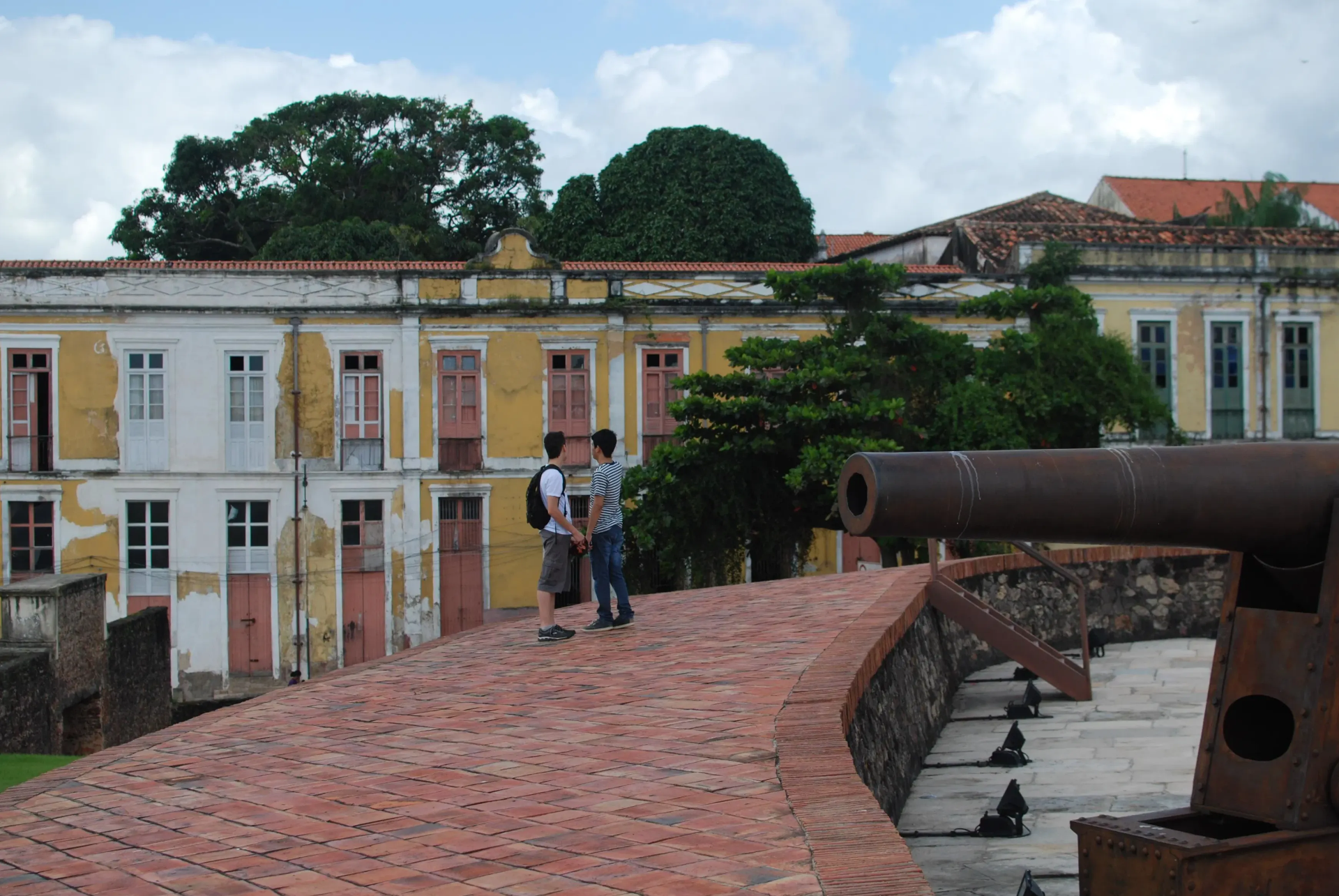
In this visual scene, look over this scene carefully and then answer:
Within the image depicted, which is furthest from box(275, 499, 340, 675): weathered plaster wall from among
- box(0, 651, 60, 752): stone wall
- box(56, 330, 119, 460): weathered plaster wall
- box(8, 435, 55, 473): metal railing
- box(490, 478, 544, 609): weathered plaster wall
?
box(0, 651, 60, 752): stone wall

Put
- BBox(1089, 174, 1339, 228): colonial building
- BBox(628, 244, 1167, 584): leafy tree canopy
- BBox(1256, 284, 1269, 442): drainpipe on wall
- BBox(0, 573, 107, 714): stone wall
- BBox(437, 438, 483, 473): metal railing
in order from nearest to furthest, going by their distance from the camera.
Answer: BBox(0, 573, 107, 714): stone wall
BBox(628, 244, 1167, 584): leafy tree canopy
BBox(437, 438, 483, 473): metal railing
BBox(1256, 284, 1269, 442): drainpipe on wall
BBox(1089, 174, 1339, 228): colonial building

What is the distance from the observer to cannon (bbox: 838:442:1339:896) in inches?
159

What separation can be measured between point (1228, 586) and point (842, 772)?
145 centimetres

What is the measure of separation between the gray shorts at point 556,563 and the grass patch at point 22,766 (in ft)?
10.2

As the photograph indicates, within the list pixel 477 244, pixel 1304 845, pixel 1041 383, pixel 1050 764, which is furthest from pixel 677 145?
pixel 1304 845

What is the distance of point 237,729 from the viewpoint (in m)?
7.47

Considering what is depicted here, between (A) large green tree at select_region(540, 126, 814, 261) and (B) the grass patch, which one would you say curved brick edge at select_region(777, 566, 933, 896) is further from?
(A) large green tree at select_region(540, 126, 814, 261)

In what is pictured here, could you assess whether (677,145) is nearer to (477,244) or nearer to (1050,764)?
(477,244)

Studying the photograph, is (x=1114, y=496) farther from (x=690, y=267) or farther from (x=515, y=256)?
(x=690, y=267)

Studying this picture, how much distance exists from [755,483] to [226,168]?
25700 millimetres

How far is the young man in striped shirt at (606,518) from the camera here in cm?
946

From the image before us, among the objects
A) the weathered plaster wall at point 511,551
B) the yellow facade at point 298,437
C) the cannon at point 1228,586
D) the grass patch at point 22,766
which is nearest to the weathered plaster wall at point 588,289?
the yellow facade at point 298,437

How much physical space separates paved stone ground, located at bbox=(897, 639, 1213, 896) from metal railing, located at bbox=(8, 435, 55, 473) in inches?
831

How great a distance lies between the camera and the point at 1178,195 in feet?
144
